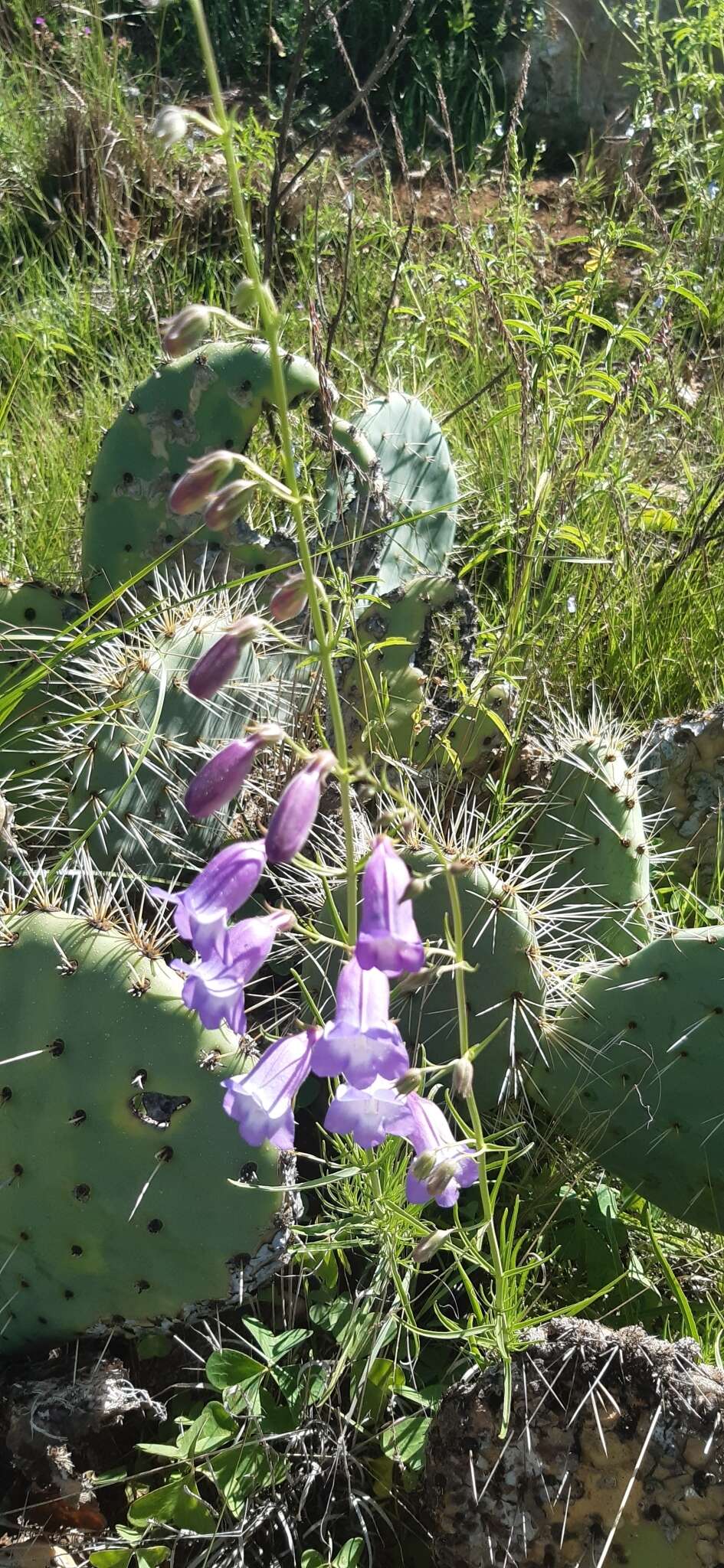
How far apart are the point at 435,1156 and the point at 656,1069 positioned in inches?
28.8

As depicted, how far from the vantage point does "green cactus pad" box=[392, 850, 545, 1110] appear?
167 centimetres

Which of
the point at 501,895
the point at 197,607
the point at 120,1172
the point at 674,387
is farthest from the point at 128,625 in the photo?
the point at 674,387

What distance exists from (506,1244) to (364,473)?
1.45 metres

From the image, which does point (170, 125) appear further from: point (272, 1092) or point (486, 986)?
point (486, 986)

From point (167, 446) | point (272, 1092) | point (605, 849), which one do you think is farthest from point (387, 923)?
point (167, 446)

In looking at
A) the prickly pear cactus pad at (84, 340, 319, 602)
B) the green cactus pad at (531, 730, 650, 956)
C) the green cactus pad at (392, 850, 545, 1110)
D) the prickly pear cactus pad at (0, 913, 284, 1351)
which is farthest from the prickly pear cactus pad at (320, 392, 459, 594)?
the prickly pear cactus pad at (0, 913, 284, 1351)

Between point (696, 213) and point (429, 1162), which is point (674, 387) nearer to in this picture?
point (696, 213)

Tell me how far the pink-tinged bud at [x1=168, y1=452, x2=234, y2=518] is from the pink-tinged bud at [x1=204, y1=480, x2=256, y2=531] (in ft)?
0.05

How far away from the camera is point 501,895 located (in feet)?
5.44

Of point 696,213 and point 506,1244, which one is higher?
point 696,213

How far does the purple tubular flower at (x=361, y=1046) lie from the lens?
97 cm

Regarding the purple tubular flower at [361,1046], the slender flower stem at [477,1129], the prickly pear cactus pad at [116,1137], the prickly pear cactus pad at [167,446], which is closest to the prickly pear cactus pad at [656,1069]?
the slender flower stem at [477,1129]

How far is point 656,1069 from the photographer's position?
171 centimetres

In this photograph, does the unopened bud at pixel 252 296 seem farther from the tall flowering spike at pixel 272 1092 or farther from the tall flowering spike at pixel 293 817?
the tall flowering spike at pixel 272 1092
